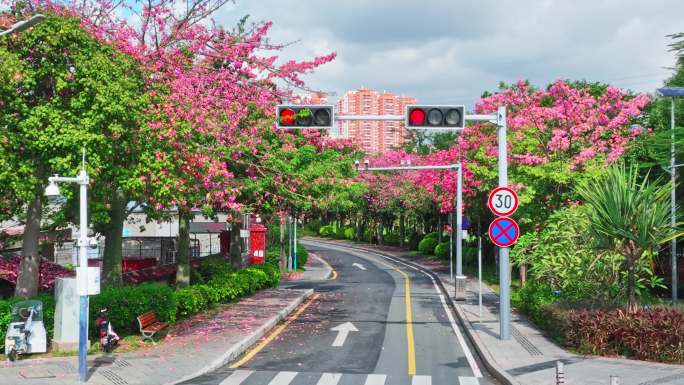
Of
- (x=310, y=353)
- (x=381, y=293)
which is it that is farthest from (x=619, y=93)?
(x=310, y=353)

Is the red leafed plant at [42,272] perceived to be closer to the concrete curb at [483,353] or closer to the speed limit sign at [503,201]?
the concrete curb at [483,353]

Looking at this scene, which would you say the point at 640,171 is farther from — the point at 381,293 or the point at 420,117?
the point at 420,117

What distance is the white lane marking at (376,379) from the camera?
490 inches

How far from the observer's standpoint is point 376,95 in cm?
12169

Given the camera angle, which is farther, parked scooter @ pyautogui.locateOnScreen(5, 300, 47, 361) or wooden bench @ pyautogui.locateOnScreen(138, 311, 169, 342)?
wooden bench @ pyautogui.locateOnScreen(138, 311, 169, 342)

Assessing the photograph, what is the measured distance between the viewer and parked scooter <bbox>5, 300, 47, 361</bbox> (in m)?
14.1

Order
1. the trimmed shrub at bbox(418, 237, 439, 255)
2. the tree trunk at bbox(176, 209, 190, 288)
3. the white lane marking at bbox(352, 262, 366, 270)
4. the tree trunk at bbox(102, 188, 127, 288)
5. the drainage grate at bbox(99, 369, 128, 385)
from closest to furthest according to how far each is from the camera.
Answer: the drainage grate at bbox(99, 369, 128, 385) < the tree trunk at bbox(102, 188, 127, 288) < the tree trunk at bbox(176, 209, 190, 288) < the white lane marking at bbox(352, 262, 366, 270) < the trimmed shrub at bbox(418, 237, 439, 255)

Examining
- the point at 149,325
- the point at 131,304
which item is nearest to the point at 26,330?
the point at 131,304

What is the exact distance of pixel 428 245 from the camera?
60.9 metres

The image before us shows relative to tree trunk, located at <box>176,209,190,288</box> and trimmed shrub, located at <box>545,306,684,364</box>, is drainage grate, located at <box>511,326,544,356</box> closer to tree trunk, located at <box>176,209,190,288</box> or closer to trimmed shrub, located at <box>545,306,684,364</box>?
trimmed shrub, located at <box>545,306,684,364</box>

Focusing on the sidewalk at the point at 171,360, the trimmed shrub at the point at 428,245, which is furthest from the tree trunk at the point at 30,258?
the trimmed shrub at the point at 428,245

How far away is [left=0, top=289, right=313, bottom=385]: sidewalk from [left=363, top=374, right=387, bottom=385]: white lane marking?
127 inches

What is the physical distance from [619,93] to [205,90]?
17096 mm

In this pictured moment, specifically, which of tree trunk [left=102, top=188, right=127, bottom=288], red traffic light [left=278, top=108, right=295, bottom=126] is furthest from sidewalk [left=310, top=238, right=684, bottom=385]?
tree trunk [left=102, top=188, right=127, bottom=288]
